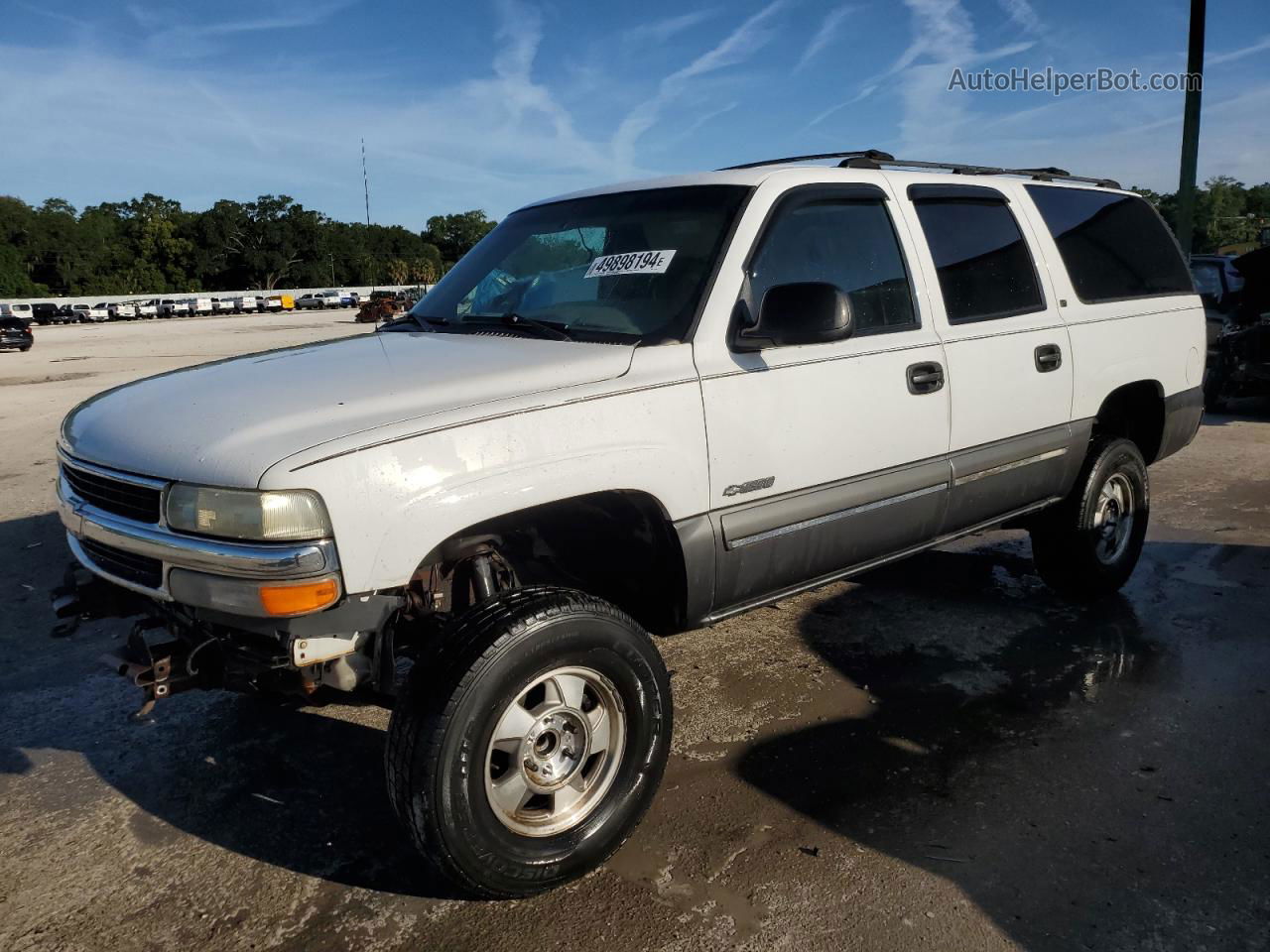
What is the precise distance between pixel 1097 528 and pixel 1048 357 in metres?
1.08

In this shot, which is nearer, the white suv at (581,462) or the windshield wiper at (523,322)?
the white suv at (581,462)

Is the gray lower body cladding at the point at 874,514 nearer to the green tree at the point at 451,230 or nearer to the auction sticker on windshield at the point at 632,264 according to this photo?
the auction sticker on windshield at the point at 632,264

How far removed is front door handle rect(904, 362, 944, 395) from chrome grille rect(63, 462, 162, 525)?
8.19 ft

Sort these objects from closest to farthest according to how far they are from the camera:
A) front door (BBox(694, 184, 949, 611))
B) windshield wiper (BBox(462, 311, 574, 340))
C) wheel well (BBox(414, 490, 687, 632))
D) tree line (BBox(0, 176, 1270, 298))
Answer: wheel well (BBox(414, 490, 687, 632)) → front door (BBox(694, 184, 949, 611)) → windshield wiper (BBox(462, 311, 574, 340)) → tree line (BBox(0, 176, 1270, 298))

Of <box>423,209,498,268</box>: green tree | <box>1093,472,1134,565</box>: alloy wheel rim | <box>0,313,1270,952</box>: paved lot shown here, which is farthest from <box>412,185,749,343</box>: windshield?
<box>423,209,498,268</box>: green tree

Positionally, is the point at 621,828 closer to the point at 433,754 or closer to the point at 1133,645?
the point at 433,754

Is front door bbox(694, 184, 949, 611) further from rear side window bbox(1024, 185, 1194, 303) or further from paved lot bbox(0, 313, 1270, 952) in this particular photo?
rear side window bbox(1024, 185, 1194, 303)

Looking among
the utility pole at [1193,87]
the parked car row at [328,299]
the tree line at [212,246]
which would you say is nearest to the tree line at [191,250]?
the tree line at [212,246]

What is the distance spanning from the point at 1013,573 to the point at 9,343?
31491 millimetres

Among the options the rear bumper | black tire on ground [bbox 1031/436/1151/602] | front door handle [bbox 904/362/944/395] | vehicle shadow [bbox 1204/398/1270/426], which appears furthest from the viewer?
vehicle shadow [bbox 1204/398/1270/426]

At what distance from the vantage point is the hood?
236 cm

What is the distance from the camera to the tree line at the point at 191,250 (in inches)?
3698

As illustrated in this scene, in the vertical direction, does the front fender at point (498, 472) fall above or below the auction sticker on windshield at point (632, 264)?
below

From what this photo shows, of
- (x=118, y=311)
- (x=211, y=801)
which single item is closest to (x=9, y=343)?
(x=211, y=801)
